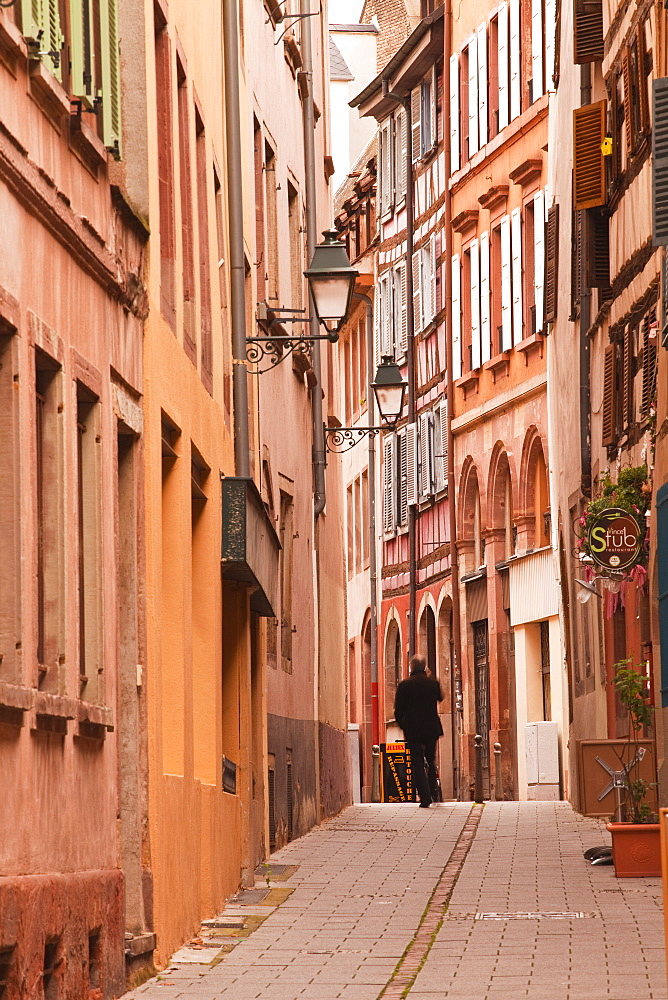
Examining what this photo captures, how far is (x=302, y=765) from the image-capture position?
2158 centimetres

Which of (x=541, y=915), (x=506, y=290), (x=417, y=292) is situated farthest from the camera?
(x=417, y=292)

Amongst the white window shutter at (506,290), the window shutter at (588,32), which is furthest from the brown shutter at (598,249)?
the white window shutter at (506,290)

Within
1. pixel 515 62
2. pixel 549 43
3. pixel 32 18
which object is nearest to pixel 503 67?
pixel 515 62

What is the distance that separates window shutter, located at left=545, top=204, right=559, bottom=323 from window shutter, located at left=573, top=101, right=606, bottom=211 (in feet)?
14.3

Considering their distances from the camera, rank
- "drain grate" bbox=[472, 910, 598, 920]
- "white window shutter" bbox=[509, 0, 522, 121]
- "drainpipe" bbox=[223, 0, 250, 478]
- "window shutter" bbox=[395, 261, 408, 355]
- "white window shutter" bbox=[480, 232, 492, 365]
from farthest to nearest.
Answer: "window shutter" bbox=[395, 261, 408, 355] → "white window shutter" bbox=[480, 232, 492, 365] → "white window shutter" bbox=[509, 0, 522, 121] → "drainpipe" bbox=[223, 0, 250, 478] → "drain grate" bbox=[472, 910, 598, 920]

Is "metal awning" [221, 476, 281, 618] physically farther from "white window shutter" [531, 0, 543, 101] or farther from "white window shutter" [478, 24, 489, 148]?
"white window shutter" [478, 24, 489, 148]

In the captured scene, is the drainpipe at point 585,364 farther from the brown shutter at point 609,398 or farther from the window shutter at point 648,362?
the window shutter at point 648,362

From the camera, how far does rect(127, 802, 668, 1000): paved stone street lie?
31.6ft

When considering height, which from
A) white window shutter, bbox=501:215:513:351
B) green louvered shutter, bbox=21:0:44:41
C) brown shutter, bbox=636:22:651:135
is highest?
white window shutter, bbox=501:215:513:351

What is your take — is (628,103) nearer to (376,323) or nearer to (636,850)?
(636,850)

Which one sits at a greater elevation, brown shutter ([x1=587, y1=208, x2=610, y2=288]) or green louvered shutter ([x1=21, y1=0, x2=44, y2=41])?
brown shutter ([x1=587, y1=208, x2=610, y2=288])

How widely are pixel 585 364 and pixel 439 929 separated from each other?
13.2 meters

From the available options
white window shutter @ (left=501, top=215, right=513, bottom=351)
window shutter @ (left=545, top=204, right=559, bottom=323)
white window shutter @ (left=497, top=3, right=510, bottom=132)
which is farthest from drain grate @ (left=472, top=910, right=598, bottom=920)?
white window shutter @ (left=497, top=3, right=510, bottom=132)

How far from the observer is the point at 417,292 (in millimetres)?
42781
